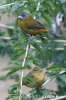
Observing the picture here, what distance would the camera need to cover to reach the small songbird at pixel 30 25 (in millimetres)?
2963

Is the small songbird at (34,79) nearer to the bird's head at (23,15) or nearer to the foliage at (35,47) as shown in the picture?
the foliage at (35,47)

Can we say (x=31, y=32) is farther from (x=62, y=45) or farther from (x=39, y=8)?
(x=62, y=45)

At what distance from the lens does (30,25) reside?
310 centimetres

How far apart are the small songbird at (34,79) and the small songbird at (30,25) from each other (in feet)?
1.55

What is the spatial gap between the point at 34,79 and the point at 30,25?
2.50ft

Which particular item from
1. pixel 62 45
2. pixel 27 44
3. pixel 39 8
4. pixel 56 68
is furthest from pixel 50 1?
pixel 62 45

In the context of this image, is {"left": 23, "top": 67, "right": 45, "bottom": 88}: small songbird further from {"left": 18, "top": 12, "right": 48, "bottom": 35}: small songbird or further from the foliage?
{"left": 18, "top": 12, "right": 48, "bottom": 35}: small songbird

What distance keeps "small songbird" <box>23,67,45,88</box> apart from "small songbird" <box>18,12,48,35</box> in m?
0.47

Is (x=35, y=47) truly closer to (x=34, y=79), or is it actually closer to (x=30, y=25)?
(x=34, y=79)

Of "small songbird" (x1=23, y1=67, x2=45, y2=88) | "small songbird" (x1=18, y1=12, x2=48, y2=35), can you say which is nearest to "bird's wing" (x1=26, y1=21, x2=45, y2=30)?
"small songbird" (x1=18, y1=12, x2=48, y2=35)

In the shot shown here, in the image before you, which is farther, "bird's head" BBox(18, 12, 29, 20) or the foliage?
"bird's head" BBox(18, 12, 29, 20)

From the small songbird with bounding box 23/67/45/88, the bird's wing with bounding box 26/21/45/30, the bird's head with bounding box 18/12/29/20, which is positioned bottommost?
the small songbird with bounding box 23/67/45/88

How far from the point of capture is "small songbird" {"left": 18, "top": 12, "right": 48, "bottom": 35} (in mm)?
2963

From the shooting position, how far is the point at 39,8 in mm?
2828
